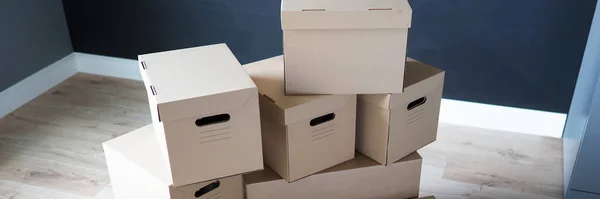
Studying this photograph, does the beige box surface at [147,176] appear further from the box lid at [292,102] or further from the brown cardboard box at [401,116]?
the brown cardboard box at [401,116]

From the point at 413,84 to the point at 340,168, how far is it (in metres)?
0.31

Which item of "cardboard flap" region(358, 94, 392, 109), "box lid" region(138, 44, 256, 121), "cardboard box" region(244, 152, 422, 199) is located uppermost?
"box lid" region(138, 44, 256, 121)

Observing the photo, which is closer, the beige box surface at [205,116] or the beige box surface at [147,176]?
the beige box surface at [205,116]

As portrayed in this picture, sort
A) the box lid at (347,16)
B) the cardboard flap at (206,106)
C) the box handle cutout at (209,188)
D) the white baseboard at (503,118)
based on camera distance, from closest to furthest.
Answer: the cardboard flap at (206,106)
the box lid at (347,16)
the box handle cutout at (209,188)
the white baseboard at (503,118)

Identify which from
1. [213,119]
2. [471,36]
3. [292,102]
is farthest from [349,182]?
[471,36]

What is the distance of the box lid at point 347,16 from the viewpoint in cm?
139

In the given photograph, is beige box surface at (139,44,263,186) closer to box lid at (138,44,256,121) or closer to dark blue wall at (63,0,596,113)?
box lid at (138,44,256,121)

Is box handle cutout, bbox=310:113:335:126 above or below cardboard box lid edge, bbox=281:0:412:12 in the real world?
below

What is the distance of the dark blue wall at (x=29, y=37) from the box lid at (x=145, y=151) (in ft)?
4.13

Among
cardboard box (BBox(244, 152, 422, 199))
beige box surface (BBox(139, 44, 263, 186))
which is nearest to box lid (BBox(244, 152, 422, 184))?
cardboard box (BBox(244, 152, 422, 199))

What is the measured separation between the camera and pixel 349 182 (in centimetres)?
163

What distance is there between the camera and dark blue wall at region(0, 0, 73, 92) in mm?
2527

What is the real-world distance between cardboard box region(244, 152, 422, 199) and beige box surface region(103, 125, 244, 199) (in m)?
0.06

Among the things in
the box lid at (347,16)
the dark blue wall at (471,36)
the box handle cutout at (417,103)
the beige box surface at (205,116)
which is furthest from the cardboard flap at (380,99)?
the dark blue wall at (471,36)
